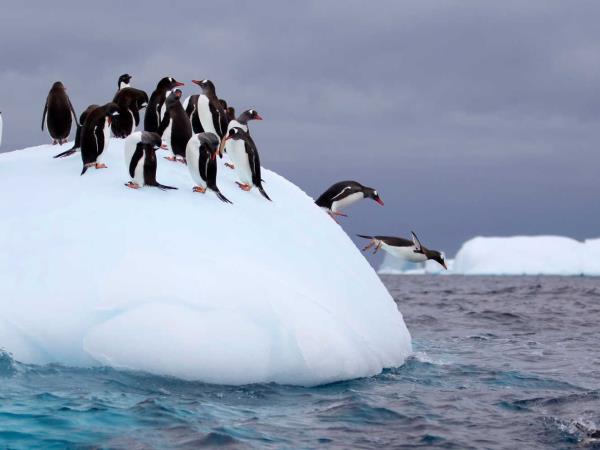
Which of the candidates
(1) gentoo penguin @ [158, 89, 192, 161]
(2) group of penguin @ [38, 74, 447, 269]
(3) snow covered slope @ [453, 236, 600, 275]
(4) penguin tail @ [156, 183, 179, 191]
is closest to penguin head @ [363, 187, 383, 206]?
(2) group of penguin @ [38, 74, 447, 269]

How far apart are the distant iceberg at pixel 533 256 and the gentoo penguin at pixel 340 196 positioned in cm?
6796

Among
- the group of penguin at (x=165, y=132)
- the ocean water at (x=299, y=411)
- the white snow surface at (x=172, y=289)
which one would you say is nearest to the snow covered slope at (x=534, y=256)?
the group of penguin at (x=165, y=132)

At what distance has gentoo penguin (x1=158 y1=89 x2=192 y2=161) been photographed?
1030cm

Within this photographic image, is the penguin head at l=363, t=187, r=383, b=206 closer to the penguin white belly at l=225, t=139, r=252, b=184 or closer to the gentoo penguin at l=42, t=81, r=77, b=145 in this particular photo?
the penguin white belly at l=225, t=139, r=252, b=184

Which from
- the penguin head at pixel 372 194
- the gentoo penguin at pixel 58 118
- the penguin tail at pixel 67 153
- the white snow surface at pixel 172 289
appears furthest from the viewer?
the penguin head at pixel 372 194

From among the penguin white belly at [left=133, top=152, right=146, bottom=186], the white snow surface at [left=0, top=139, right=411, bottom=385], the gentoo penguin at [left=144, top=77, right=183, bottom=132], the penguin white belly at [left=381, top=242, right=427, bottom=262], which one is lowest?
the white snow surface at [left=0, top=139, right=411, bottom=385]

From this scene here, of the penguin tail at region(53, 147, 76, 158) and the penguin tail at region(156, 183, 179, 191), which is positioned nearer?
the penguin tail at region(156, 183, 179, 191)

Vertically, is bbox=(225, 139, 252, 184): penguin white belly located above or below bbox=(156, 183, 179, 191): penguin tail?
above

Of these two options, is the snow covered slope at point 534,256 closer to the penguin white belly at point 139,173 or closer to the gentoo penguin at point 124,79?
the gentoo penguin at point 124,79

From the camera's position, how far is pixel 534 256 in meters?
79.7

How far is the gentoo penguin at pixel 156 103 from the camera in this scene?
11.3 meters

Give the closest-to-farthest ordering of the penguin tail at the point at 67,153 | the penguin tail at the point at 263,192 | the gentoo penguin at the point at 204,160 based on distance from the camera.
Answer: the gentoo penguin at the point at 204,160, the penguin tail at the point at 263,192, the penguin tail at the point at 67,153

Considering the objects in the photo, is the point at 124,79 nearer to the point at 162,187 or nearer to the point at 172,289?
the point at 162,187

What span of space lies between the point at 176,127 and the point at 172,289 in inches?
118
